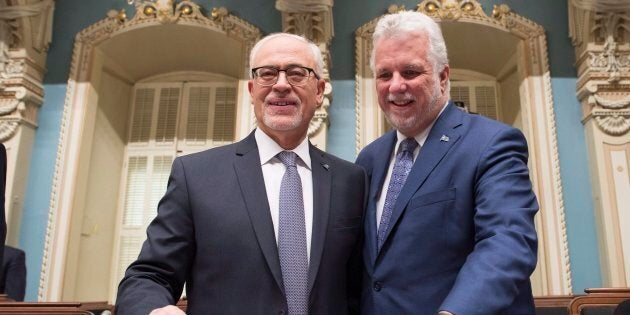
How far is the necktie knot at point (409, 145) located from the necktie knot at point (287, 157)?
368 mm

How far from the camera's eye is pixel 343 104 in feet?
18.9

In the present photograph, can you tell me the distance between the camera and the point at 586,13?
5.53 meters

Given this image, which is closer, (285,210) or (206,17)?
(285,210)

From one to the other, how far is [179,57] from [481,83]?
365 centimetres

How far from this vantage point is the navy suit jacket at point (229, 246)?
1569 mm

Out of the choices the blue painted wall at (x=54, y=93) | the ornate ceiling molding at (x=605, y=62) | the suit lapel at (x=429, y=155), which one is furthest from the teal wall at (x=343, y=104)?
the suit lapel at (x=429, y=155)

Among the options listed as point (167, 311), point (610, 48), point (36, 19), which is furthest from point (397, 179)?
point (36, 19)

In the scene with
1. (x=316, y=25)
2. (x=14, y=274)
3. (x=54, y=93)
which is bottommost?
(x=14, y=274)

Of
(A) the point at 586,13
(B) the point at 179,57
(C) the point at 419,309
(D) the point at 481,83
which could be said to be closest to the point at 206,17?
(B) the point at 179,57

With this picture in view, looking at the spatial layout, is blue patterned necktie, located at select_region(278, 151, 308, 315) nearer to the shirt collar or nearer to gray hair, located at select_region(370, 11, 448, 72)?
the shirt collar

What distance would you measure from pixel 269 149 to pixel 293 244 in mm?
354

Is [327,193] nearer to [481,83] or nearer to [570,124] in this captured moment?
[570,124]

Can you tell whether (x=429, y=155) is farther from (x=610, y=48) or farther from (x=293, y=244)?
(x=610, y=48)

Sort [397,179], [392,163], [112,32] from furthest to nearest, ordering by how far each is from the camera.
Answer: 1. [112,32]
2. [392,163]
3. [397,179]
